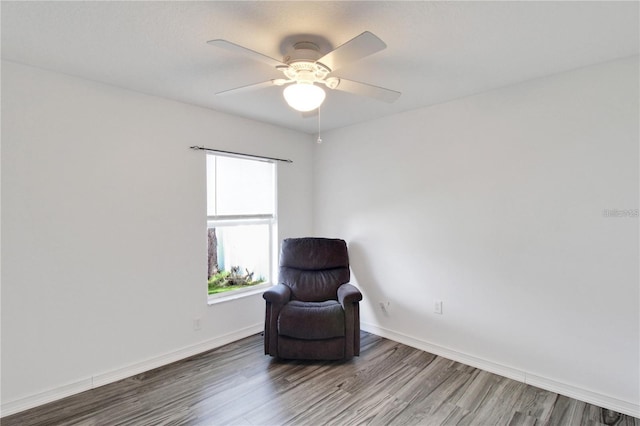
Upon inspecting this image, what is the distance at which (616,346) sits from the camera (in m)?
2.18

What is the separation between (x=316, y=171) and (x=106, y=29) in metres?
2.75

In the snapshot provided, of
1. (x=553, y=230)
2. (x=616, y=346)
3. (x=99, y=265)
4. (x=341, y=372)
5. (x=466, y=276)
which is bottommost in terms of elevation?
(x=341, y=372)

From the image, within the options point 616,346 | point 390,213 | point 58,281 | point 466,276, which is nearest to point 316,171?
point 390,213

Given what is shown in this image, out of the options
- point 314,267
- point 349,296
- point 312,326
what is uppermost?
point 314,267

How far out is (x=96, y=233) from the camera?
2.49m

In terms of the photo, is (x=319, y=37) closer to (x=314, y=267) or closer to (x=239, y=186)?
(x=239, y=186)

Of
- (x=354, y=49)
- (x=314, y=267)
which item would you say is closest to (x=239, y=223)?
(x=314, y=267)

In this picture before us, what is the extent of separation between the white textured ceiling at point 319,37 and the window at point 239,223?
3.61 ft

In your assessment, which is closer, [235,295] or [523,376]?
[523,376]

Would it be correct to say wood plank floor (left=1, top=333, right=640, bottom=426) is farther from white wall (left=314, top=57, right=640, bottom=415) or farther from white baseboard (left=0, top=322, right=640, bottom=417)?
white wall (left=314, top=57, right=640, bottom=415)

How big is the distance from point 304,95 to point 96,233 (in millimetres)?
2021

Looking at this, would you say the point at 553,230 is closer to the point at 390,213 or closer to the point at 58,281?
the point at 390,213

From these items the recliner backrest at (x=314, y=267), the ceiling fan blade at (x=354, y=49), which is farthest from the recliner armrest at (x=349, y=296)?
the ceiling fan blade at (x=354, y=49)

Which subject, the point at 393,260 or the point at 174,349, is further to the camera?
the point at 393,260
